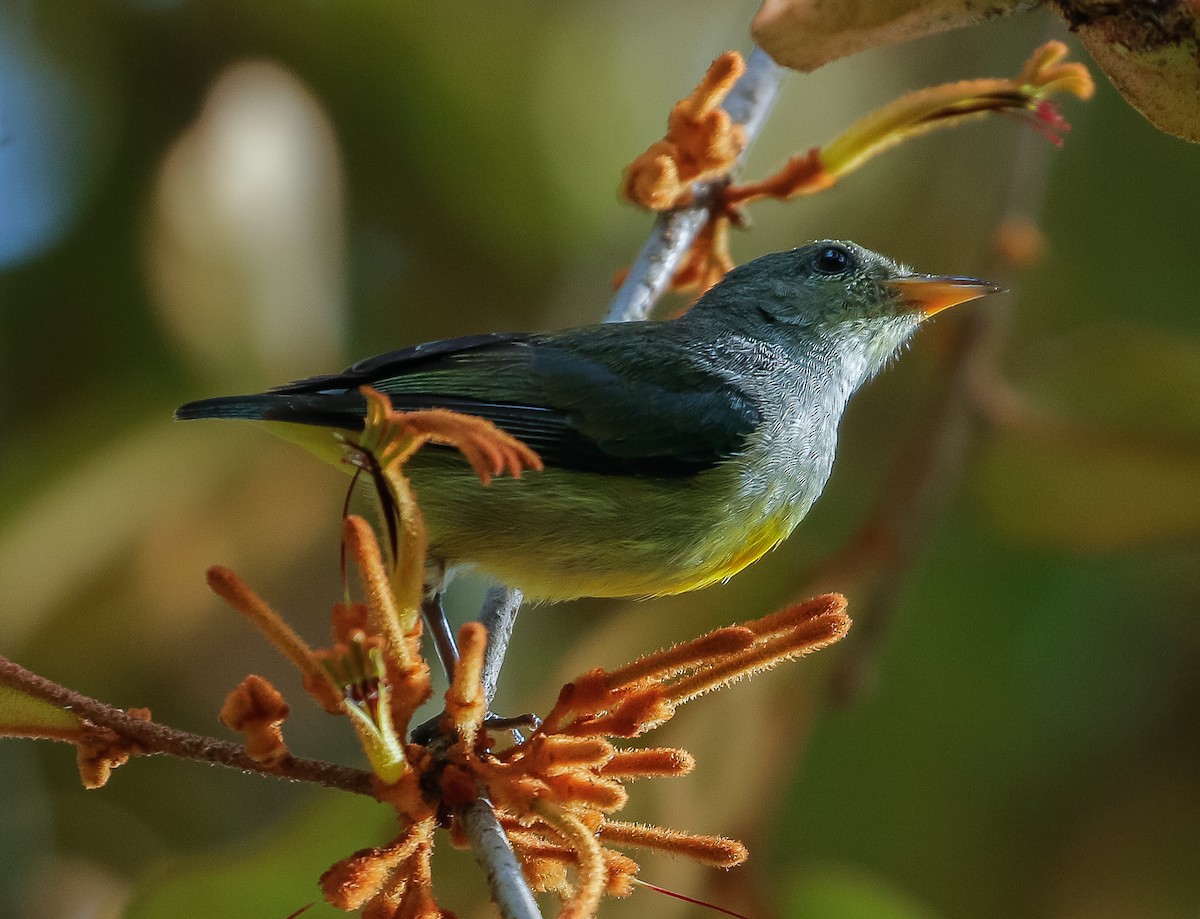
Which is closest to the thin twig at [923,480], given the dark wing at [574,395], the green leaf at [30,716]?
the dark wing at [574,395]

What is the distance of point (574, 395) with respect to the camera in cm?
329

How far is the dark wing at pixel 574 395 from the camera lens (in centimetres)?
312

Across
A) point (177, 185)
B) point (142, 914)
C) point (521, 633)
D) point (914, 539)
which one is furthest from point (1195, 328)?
point (142, 914)

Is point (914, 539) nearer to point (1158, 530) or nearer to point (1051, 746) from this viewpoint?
point (1158, 530)

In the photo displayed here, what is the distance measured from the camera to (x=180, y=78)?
5.04m

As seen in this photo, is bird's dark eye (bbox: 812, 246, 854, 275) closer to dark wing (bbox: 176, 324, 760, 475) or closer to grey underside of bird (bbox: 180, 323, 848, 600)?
grey underside of bird (bbox: 180, 323, 848, 600)

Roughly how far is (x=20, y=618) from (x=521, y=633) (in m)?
1.78

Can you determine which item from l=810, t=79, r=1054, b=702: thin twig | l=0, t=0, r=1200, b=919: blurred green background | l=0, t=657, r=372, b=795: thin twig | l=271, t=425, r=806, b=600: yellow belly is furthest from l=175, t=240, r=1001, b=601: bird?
l=0, t=657, r=372, b=795: thin twig

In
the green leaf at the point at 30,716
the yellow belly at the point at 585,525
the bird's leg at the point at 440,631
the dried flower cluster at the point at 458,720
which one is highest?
the yellow belly at the point at 585,525

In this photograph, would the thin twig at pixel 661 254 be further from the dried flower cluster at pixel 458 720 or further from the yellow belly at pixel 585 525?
the dried flower cluster at pixel 458 720

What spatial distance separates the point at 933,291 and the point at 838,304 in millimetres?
291

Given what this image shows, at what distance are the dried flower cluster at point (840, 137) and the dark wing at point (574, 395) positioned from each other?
16.3 inches

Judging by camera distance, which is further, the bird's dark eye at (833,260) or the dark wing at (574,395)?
the bird's dark eye at (833,260)

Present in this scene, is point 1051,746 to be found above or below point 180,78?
below
